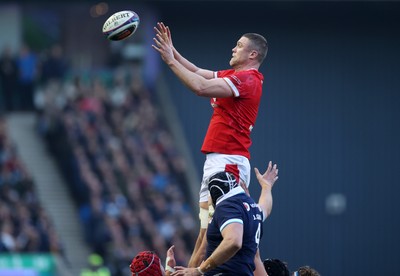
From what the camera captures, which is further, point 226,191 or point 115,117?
point 115,117

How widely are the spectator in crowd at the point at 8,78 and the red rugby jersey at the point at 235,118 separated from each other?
17.3 meters

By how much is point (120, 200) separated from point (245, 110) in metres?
14.2

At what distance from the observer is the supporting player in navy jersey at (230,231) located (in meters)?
8.40

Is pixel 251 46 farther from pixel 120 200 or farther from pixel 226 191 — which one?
pixel 120 200

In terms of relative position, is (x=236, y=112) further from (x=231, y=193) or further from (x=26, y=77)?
(x=26, y=77)

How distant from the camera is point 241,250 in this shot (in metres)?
8.79

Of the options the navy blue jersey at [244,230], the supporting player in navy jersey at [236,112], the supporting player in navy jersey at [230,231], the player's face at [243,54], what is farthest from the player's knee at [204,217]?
the player's face at [243,54]

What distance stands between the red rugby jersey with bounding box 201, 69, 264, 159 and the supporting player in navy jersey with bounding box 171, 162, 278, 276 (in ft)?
0.99

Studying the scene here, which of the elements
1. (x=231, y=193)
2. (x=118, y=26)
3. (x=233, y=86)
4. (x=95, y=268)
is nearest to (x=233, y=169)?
(x=231, y=193)

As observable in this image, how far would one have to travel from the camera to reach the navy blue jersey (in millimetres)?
8695

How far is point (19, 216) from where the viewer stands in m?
20.5

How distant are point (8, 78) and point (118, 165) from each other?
3.81 metres

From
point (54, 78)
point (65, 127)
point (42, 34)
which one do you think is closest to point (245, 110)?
point (65, 127)

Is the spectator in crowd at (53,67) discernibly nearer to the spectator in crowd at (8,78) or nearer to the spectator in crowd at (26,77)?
the spectator in crowd at (26,77)
